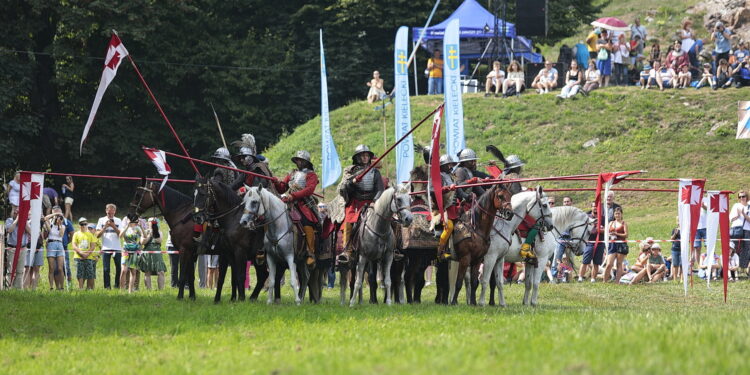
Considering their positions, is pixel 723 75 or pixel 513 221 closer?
pixel 513 221

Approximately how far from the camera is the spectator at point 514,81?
43.0 m

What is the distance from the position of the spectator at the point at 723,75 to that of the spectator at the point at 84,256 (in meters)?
24.6

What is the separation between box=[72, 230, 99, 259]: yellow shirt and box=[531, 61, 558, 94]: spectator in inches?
888

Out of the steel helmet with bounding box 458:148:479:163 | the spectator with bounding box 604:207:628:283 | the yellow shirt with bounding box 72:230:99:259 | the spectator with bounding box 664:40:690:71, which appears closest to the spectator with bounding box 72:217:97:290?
the yellow shirt with bounding box 72:230:99:259

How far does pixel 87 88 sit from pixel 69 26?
3538 millimetres

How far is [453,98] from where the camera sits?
31109 mm

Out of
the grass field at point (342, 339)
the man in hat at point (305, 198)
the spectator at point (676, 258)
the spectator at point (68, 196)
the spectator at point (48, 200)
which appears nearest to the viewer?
the grass field at point (342, 339)

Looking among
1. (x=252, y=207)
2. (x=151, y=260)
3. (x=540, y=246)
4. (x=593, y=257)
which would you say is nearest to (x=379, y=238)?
(x=252, y=207)

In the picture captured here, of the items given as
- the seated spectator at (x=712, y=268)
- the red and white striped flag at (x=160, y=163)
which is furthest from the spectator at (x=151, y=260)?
the seated spectator at (x=712, y=268)

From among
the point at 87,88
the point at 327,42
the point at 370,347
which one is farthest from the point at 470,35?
the point at 370,347

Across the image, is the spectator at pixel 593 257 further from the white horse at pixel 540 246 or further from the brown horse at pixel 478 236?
the brown horse at pixel 478 236

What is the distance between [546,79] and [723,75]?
625 centimetres

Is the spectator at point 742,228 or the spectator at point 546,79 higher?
the spectator at point 546,79

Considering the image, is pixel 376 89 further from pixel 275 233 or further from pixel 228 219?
pixel 275 233
